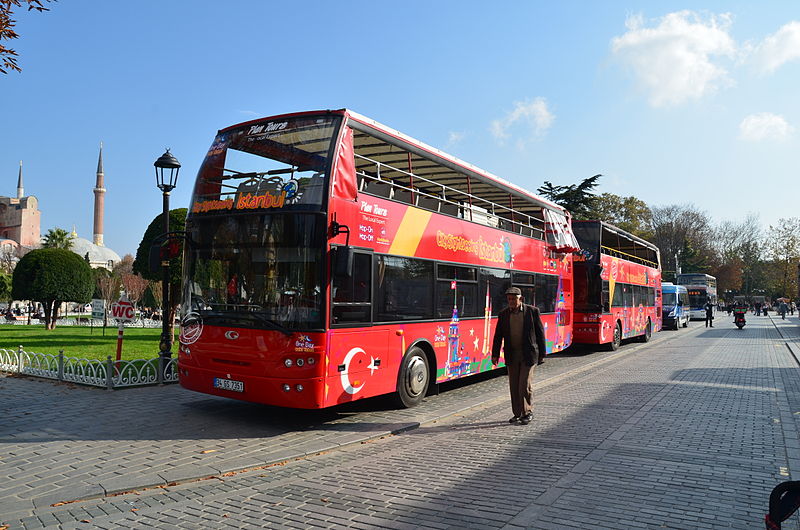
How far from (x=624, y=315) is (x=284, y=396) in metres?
17.7

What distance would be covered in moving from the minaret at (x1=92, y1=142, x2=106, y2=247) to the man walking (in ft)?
462

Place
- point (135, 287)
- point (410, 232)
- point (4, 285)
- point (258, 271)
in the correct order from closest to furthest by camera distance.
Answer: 1. point (258, 271)
2. point (410, 232)
3. point (4, 285)
4. point (135, 287)

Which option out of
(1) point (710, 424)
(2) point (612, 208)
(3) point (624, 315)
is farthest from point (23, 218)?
(1) point (710, 424)

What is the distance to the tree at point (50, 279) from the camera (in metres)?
26.9

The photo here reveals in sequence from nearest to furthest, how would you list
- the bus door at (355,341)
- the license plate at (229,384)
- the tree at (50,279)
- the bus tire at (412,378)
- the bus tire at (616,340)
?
the bus door at (355,341)
the license plate at (229,384)
the bus tire at (412,378)
the bus tire at (616,340)
the tree at (50,279)

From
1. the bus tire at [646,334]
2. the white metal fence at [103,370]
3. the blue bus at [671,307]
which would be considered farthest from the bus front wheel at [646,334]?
the white metal fence at [103,370]

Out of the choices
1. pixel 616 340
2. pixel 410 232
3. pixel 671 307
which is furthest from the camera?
pixel 671 307

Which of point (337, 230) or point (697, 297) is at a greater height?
point (337, 230)

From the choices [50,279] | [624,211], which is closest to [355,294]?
[50,279]

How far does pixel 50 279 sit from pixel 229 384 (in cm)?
2346

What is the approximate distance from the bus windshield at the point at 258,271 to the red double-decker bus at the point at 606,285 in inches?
541

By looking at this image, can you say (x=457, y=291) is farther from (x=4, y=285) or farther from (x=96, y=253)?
(x=96, y=253)

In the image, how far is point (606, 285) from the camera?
19578 mm

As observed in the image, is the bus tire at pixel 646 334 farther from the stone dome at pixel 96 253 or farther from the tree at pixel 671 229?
the stone dome at pixel 96 253
